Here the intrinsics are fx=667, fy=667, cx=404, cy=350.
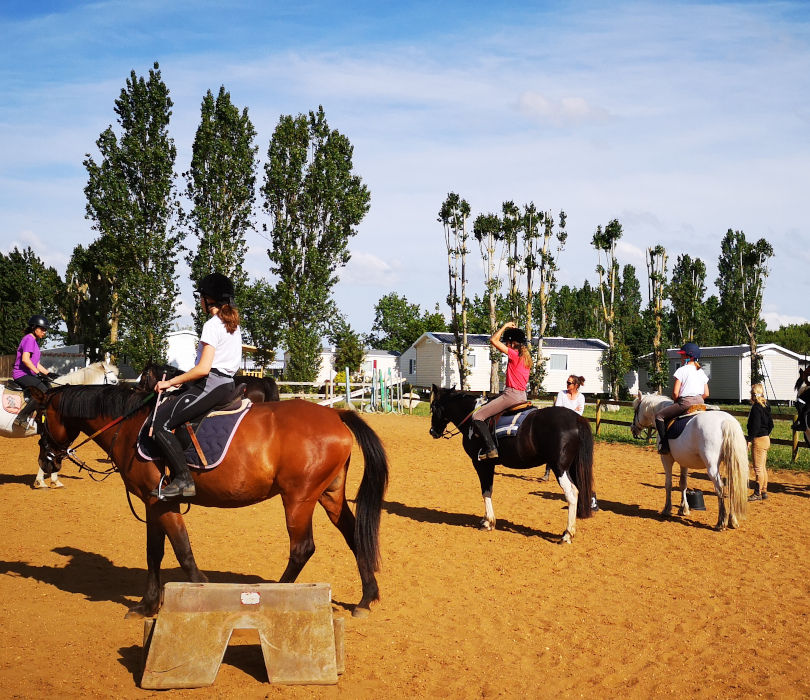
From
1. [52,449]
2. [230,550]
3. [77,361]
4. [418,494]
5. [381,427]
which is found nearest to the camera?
[52,449]

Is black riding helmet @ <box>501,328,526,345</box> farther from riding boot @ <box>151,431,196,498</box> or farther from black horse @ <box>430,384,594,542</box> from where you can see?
riding boot @ <box>151,431,196,498</box>

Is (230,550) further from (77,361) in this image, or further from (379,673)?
(77,361)

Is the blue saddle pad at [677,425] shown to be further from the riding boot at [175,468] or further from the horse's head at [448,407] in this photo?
the riding boot at [175,468]

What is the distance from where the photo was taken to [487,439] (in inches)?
371

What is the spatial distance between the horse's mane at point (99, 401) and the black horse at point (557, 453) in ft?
16.7

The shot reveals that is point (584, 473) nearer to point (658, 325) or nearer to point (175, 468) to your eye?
point (175, 468)

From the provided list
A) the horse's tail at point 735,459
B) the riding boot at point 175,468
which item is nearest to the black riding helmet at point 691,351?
the horse's tail at point 735,459

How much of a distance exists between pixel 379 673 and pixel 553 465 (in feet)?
16.0

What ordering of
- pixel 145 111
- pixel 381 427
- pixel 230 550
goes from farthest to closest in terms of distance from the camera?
1. pixel 145 111
2. pixel 381 427
3. pixel 230 550

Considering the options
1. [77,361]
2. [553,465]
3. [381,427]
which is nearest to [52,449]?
[553,465]

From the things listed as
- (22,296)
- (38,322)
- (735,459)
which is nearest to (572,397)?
(735,459)

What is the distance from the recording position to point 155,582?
5.87 m

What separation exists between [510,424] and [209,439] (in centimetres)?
501

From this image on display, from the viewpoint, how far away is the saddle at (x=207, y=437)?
562cm
